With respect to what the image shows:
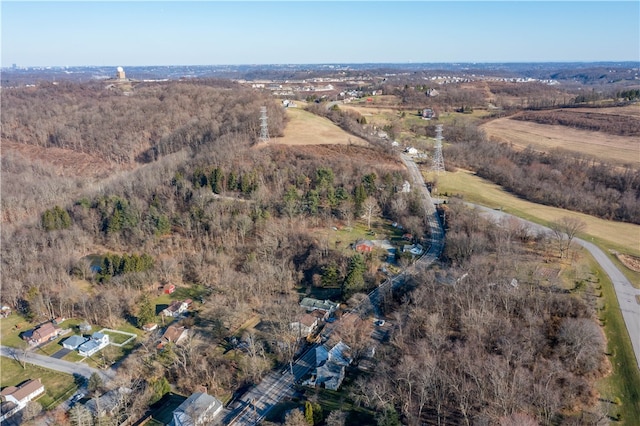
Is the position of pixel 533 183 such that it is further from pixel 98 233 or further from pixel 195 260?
pixel 98 233

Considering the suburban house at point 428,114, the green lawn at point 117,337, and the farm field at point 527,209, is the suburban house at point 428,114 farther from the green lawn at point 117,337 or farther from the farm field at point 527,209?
the green lawn at point 117,337

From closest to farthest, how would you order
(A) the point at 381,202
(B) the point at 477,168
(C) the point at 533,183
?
(A) the point at 381,202, (C) the point at 533,183, (B) the point at 477,168

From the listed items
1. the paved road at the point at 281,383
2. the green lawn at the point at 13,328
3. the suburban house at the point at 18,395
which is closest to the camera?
the paved road at the point at 281,383

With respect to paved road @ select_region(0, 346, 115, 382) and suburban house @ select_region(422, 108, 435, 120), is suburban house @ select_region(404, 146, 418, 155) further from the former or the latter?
paved road @ select_region(0, 346, 115, 382)

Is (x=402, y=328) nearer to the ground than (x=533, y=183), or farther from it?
nearer to the ground

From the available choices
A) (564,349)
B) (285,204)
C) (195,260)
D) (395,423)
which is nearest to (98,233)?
(195,260)

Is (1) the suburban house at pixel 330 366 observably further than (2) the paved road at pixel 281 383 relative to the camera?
Yes

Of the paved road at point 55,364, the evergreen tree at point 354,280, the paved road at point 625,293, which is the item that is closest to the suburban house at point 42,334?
the paved road at point 55,364

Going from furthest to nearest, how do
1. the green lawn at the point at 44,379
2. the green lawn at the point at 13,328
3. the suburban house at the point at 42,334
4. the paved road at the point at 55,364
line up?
the green lawn at the point at 13,328 → the suburban house at the point at 42,334 → the paved road at the point at 55,364 → the green lawn at the point at 44,379
